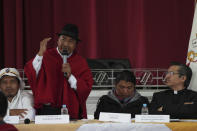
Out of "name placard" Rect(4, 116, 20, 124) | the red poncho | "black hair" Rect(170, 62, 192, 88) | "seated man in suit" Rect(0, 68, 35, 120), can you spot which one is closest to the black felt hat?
the red poncho

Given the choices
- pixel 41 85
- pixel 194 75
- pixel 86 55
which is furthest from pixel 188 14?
pixel 41 85

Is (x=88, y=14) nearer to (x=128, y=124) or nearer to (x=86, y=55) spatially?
(x=86, y=55)

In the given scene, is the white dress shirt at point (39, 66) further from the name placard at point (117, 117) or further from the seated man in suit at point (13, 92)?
the name placard at point (117, 117)

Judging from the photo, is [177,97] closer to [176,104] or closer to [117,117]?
[176,104]

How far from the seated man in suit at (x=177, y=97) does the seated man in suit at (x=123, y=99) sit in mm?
136

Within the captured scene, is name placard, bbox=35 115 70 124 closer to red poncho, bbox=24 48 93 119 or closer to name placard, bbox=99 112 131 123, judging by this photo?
name placard, bbox=99 112 131 123

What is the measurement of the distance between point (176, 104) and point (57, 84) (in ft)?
3.30

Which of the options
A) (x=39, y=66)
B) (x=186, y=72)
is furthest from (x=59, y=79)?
(x=186, y=72)

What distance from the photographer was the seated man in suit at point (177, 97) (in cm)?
310

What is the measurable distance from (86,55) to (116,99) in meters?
2.21

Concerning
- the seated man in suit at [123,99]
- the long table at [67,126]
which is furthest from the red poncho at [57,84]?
the long table at [67,126]

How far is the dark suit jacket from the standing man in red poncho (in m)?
0.60

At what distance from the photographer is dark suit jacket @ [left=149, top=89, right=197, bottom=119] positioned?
308 centimetres

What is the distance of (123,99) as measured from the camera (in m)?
3.40
